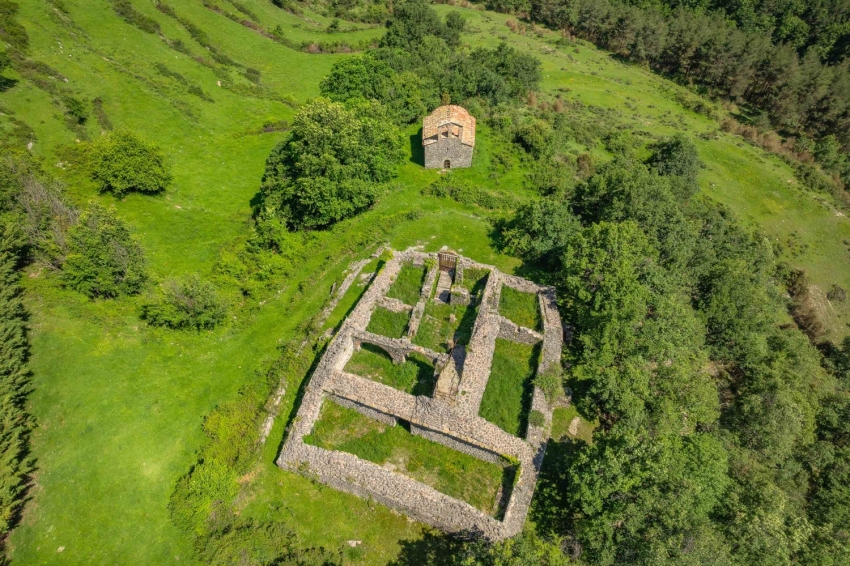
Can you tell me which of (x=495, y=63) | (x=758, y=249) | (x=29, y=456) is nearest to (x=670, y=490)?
(x=29, y=456)

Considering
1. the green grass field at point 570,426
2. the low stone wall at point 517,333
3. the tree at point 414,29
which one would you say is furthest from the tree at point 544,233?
the tree at point 414,29

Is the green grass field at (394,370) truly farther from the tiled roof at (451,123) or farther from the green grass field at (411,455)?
the tiled roof at (451,123)

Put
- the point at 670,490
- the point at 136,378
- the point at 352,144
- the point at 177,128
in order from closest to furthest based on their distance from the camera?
the point at 670,490, the point at 136,378, the point at 352,144, the point at 177,128

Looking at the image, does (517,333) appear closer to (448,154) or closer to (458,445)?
(458,445)

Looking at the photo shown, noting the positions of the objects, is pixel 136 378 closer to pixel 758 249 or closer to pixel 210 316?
pixel 210 316

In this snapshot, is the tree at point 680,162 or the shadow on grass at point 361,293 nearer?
the shadow on grass at point 361,293

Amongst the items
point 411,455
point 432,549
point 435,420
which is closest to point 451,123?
point 435,420

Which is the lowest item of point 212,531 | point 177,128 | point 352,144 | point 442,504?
point 212,531
